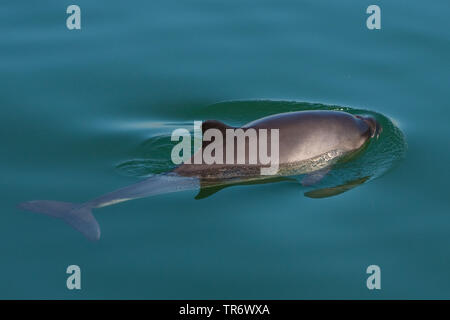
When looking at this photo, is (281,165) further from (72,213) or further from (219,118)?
(72,213)

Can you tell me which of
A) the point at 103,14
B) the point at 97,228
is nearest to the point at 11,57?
the point at 103,14

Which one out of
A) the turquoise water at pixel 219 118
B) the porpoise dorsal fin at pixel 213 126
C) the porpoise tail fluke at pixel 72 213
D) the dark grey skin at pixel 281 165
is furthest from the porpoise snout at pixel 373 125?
the porpoise tail fluke at pixel 72 213

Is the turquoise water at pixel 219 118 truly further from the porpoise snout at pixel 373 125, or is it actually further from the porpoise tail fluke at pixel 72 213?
the porpoise snout at pixel 373 125

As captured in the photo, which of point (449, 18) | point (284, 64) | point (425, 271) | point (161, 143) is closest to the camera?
point (425, 271)

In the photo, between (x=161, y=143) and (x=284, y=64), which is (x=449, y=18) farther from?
(x=161, y=143)

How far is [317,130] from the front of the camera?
11.3m

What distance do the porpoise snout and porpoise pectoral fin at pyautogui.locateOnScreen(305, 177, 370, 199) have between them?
1.36 m

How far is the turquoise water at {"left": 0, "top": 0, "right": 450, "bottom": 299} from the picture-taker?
895cm

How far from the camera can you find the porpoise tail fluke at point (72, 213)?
9438 millimetres

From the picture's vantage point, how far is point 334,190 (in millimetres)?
10609

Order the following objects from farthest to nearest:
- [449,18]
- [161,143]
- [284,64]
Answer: [449,18] → [284,64] → [161,143]

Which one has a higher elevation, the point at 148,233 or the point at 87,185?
the point at 87,185

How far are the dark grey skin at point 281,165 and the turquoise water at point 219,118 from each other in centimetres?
20

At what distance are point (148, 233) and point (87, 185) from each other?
161cm
